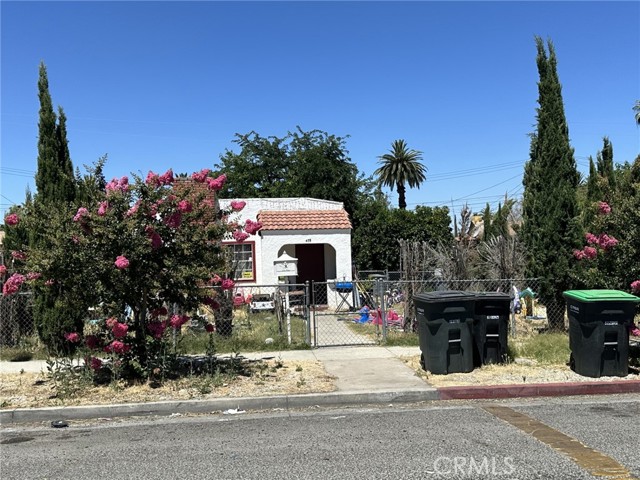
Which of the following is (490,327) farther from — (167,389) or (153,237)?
(153,237)

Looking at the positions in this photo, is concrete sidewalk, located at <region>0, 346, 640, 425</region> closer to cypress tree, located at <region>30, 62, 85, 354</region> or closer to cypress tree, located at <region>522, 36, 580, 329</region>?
cypress tree, located at <region>30, 62, 85, 354</region>

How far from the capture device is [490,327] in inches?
344

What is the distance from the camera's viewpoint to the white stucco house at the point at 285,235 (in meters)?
18.2

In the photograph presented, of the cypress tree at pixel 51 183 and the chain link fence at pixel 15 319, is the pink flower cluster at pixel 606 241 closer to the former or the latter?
the cypress tree at pixel 51 183

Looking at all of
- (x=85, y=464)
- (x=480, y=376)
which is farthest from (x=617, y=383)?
(x=85, y=464)

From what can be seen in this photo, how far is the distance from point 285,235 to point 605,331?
37.9 ft

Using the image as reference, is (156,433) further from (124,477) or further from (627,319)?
(627,319)

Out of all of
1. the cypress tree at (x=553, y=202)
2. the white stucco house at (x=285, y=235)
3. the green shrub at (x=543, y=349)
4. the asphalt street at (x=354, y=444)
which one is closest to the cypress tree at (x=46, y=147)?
the asphalt street at (x=354, y=444)

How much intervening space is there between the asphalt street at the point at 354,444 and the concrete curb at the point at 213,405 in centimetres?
15

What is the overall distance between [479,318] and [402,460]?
4222mm

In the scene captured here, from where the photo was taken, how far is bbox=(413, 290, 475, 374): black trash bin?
27.2 ft

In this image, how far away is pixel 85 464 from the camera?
16.7ft

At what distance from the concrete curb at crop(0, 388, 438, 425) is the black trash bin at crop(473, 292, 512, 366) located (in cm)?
163

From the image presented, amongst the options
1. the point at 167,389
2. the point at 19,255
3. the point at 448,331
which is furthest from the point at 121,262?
the point at 448,331
